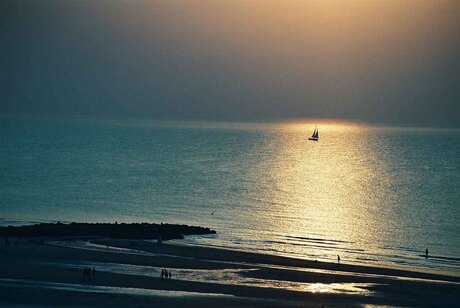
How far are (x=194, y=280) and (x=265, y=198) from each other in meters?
43.1

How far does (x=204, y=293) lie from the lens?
38.9m

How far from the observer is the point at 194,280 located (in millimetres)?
41781

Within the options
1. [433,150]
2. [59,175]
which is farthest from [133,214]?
[433,150]

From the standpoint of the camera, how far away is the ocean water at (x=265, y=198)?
187 feet

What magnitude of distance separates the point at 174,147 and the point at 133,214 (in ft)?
383

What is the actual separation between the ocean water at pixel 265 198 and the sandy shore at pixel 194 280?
177 inches

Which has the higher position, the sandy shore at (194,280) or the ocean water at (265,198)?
the ocean water at (265,198)

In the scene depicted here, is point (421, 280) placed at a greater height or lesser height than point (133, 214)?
lesser

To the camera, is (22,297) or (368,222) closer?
(22,297)

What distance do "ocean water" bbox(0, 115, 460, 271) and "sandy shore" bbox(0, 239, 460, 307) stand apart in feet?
14.7

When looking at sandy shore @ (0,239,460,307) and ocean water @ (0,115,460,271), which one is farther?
ocean water @ (0,115,460,271)

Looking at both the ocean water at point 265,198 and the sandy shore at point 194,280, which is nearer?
the sandy shore at point 194,280

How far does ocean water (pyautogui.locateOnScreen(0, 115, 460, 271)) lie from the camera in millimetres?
57000

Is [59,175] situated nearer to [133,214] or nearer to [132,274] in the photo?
[133,214]
